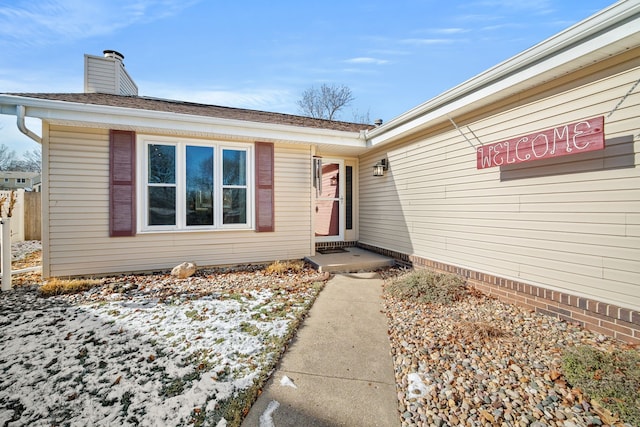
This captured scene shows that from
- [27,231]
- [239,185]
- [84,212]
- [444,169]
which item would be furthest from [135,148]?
[27,231]

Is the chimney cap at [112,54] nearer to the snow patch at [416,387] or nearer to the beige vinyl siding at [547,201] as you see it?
the beige vinyl siding at [547,201]

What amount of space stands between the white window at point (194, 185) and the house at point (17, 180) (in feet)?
69.7

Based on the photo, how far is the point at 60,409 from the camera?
1.91m

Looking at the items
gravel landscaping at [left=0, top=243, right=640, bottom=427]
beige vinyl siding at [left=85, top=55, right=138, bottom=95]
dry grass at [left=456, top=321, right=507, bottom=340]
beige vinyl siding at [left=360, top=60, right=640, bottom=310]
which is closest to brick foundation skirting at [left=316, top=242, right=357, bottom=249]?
beige vinyl siding at [left=360, top=60, right=640, bottom=310]

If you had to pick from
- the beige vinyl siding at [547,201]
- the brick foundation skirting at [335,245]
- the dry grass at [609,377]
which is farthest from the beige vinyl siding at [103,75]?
the dry grass at [609,377]

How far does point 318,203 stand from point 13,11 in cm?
707

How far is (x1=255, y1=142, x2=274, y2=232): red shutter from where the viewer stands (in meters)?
5.90

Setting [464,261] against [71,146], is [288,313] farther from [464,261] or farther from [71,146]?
[71,146]

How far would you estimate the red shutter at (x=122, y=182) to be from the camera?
495 centimetres

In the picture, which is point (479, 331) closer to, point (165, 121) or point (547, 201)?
point (547, 201)

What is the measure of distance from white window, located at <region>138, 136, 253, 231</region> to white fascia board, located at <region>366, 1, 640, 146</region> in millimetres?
3928

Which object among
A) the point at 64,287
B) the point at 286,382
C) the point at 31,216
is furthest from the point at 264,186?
the point at 31,216

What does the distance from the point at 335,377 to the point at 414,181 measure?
168 inches

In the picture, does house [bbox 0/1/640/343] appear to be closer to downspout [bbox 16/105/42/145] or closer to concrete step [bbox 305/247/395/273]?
downspout [bbox 16/105/42/145]
